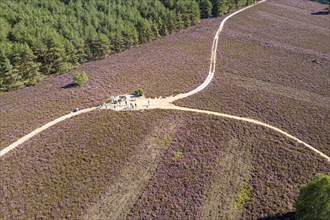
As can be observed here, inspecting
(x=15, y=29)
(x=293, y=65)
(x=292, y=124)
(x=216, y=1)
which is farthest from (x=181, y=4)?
(x=292, y=124)

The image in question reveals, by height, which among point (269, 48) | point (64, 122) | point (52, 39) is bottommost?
point (64, 122)

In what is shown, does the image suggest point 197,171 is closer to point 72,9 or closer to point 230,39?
point 230,39

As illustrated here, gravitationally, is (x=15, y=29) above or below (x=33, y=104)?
above

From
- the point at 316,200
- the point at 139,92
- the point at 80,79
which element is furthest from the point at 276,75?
the point at 80,79

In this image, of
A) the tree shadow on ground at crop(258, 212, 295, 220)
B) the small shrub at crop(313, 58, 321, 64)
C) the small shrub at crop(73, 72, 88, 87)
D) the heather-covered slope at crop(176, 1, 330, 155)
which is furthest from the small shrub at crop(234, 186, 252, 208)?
the small shrub at crop(313, 58, 321, 64)

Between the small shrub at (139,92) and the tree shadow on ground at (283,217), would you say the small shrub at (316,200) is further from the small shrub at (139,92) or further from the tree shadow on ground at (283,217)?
the small shrub at (139,92)

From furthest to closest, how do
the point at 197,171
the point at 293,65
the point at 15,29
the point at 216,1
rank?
the point at 216,1 → the point at 293,65 → the point at 15,29 → the point at 197,171

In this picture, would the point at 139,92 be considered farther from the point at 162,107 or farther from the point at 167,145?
the point at 167,145

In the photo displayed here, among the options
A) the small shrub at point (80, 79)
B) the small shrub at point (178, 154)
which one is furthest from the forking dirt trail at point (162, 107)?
the small shrub at point (178, 154)
